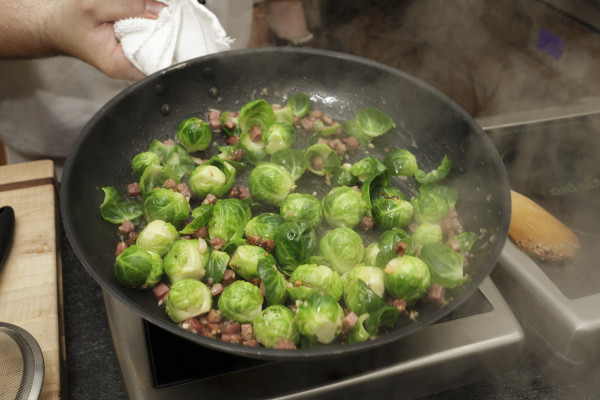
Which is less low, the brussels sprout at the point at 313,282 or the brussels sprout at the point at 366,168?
the brussels sprout at the point at 366,168

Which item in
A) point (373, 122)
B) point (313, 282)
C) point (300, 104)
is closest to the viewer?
point (313, 282)

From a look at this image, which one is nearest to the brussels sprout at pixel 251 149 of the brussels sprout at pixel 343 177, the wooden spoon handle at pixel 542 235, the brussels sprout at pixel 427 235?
the brussels sprout at pixel 343 177

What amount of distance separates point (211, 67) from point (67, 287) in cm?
117

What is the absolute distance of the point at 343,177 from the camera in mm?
2090

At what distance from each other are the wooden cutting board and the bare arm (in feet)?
1.78

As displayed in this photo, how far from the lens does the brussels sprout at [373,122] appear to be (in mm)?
2225

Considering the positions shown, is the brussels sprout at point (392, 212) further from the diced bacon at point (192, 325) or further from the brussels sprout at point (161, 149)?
the brussels sprout at point (161, 149)

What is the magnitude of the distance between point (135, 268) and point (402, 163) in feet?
3.87

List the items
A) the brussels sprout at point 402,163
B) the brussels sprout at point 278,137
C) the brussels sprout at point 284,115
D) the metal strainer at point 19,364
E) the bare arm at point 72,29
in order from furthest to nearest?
1. the brussels sprout at point 284,115
2. the brussels sprout at point 278,137
3. the brussels sprout at point 402,163
4. the bare arm at point 72,29
5. the metal strainer at point 19,364

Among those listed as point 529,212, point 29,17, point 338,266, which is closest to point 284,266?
point 338,266

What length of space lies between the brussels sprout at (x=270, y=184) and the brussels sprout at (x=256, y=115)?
0.33 m

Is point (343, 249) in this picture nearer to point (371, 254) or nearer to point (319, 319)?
point (371, 254)

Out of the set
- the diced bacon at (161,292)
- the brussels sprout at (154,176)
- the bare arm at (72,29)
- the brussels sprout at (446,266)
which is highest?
the bare arm at (72,29)

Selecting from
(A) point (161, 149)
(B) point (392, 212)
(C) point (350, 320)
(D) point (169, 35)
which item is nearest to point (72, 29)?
(D) point (169, 35)
